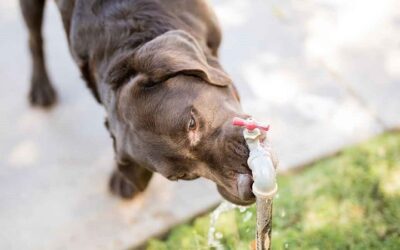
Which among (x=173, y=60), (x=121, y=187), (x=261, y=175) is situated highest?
(x=261, y=175)

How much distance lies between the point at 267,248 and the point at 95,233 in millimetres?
1463

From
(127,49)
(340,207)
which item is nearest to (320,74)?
(340,207)

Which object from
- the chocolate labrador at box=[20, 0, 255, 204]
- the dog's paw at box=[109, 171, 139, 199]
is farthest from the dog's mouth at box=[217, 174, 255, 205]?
the dog's paw at box=[109, 171, 139, 199]

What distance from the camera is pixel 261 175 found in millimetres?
1774

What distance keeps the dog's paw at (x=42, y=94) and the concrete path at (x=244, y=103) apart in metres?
0.06

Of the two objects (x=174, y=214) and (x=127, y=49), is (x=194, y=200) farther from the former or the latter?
(x=127, y=49)

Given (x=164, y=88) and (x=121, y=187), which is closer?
(x=164, y=88)

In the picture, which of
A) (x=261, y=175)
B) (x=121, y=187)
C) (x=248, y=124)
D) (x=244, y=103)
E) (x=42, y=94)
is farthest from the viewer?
(x=42, y=94)

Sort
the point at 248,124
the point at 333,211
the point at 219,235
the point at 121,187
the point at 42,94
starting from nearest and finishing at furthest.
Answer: the point at 248,124 < the point at 219,235 < the point at 333,211 < the point at 121,187 < the point at 42,94

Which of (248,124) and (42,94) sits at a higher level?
(248,124)

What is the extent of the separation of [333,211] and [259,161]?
1374mm

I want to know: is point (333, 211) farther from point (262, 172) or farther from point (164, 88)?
point (262, 172)

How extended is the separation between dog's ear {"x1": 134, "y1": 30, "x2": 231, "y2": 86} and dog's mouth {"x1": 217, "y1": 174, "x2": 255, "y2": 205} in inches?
17.3

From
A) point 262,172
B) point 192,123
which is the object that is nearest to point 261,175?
point 262,172
